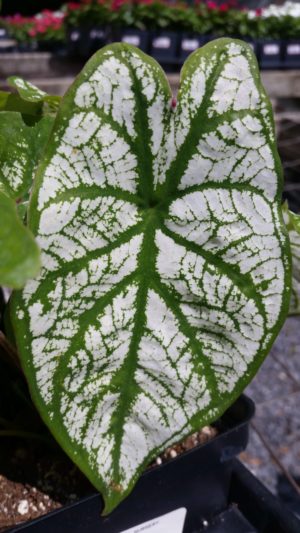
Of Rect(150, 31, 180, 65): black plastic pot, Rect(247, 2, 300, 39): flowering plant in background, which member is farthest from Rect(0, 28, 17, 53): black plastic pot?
Rect(247, 2, 300, 39): flowering plant in background

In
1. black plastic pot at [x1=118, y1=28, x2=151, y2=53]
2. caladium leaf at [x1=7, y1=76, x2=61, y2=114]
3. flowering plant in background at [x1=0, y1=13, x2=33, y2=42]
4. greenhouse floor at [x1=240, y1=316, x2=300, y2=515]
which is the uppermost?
caladium leaf at [x1=7, y1=76, x2=61, y2=114]

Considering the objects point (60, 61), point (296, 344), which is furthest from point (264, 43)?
point (296, 344)

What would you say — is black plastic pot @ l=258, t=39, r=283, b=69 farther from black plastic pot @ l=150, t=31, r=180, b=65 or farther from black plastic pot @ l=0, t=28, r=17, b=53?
black plastic pot @ l=0, t=28, r=17, b=53

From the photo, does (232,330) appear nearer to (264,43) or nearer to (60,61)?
(264,43)

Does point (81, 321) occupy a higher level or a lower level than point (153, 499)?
higher

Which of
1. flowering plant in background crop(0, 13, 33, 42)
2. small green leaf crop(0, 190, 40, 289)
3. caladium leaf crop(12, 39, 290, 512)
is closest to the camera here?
small green leaf crop(0, 190, 40, 289)

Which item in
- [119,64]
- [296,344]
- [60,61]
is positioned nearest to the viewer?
[119,64]

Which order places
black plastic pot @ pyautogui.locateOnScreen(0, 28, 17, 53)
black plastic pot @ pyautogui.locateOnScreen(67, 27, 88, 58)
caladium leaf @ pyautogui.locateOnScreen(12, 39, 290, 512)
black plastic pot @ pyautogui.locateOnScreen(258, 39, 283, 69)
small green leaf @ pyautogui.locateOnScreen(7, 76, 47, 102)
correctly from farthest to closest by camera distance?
1. black plastic pot @ pyautogui.locateOnScreen(0, 28, 17, 53)
2. black plastic pot @ pyautogui.locateOnScreen(67, 27, 88, 58)
3. black plastic pot @ pyautogui.locateOnScreen(258, 39, 283, 69)
4. small green leaf @ pyautogui.locateOnScreen(7, 76, 47, 102)
5. caladium leaf @ pyautogui.locateOnScreen(12, 39, 290, 512)

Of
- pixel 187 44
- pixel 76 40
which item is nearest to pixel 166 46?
pixel 187 44
